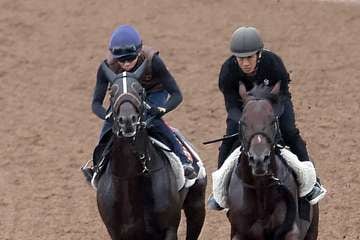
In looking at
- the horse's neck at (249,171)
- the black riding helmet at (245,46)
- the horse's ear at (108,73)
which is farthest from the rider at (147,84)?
the horse's neck at (249,171)

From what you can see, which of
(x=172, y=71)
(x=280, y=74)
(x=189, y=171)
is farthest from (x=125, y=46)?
(x=172, y=71)

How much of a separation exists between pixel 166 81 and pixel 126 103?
127 cm

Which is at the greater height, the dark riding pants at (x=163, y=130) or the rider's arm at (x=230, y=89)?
the rider's arm at (x=230, y=89)

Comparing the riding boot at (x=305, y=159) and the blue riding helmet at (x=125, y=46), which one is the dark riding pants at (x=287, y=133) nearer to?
the riding boot at (x=305, y=159)

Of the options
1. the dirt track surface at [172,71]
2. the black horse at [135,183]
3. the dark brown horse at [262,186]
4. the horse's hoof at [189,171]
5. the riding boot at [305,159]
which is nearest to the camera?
the dark brown horse at [262,186]

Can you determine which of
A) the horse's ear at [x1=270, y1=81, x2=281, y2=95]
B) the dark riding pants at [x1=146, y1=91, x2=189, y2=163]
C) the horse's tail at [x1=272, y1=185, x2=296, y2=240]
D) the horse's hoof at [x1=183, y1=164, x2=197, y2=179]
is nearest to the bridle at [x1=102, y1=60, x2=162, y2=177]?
the dark riding pants at [x1=146, y1=91, x2=189, y2=163]

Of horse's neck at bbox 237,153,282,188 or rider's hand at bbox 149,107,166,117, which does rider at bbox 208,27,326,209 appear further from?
rider's hand at bbox 149,107,166,117

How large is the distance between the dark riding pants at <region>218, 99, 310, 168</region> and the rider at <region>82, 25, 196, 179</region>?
1.92ft

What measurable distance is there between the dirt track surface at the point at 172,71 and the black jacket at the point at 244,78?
10.2ft

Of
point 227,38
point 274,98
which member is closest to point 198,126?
point 227,38

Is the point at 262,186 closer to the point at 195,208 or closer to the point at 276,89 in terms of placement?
the point at 276,89

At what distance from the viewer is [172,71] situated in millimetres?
16578

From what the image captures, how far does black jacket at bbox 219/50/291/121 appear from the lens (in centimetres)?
914

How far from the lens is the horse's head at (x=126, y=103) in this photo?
8.58 metres
